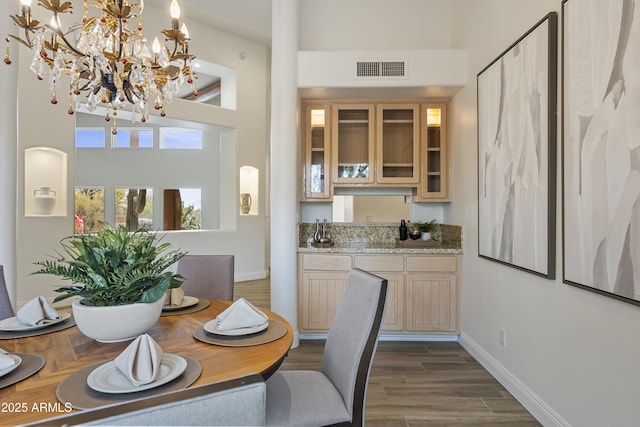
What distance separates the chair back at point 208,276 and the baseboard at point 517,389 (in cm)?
202

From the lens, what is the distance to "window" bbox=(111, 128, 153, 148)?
851 centimetres

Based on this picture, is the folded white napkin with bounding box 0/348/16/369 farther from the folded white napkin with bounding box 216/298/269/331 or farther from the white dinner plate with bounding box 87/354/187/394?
the folded white napkin with bounding box 216/298/269/331

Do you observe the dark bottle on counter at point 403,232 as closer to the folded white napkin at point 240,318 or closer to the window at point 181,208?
the folded white napkin at point 240,318

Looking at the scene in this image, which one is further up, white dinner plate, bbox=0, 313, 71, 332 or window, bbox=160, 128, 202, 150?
window, bbox=160, 128, 202, 150

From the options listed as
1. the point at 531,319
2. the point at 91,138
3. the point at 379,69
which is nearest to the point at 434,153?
the point at 379,69

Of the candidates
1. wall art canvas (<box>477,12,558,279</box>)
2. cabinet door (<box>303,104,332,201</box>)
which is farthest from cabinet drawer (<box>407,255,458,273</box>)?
cabinet door (<box>303,104,332,201</box>)

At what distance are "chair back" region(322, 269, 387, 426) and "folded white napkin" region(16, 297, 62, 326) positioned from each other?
128 cm

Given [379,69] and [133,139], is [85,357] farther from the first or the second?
[133,139]

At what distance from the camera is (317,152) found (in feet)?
13.0

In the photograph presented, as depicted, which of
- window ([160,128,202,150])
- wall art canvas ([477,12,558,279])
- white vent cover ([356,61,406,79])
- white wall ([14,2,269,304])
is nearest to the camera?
wall art canvas ([477,12,558,279])

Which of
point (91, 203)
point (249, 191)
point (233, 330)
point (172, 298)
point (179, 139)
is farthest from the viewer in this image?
point (179, 139)

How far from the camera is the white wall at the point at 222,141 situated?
14.7 feet

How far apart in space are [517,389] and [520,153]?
62.3 inches

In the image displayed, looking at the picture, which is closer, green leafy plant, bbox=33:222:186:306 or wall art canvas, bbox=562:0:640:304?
green leafy plant, bbox=33:222:186:306
